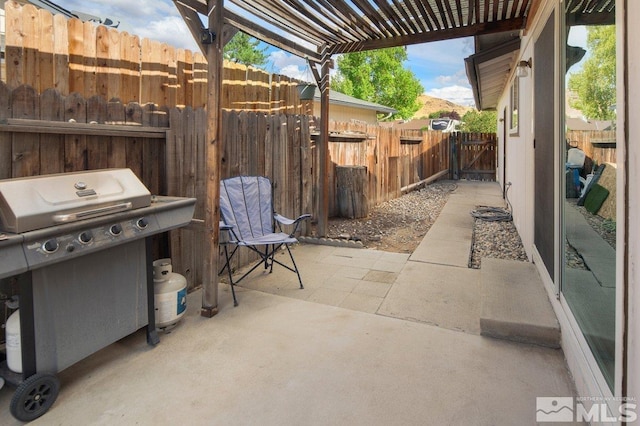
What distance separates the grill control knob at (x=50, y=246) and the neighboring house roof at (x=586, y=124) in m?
2.40

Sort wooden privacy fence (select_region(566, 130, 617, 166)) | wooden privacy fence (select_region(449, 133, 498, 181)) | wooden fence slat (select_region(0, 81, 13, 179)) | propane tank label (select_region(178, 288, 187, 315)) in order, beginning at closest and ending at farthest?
wooden privacy fence (select_region(566, 130, 617, 166))
wooden fence slat (select_region(0, 81, 13, 179))
propane tank label (select_region(178, 288, 187, 315))
wooden privacy fence (select_region(449, 133, 498, 181))

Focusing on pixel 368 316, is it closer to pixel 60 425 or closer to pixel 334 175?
pixel 60 425

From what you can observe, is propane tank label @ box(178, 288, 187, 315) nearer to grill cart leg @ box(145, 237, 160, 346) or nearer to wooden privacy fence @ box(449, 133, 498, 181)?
grill cart leg @ box(145, 237, 160, 346)

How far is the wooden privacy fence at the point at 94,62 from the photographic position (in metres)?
2.43

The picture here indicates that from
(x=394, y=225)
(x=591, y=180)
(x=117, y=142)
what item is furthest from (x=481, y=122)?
(x=117, y=142)

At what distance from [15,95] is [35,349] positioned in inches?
56.1

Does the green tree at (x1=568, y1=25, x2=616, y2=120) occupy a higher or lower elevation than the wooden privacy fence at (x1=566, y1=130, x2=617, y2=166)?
higher

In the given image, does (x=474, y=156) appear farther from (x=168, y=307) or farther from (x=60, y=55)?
(x=60, y=55)

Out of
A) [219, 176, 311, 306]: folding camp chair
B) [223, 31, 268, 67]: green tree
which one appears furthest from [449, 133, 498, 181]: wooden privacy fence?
[223, 31, 268, 67]: green tree

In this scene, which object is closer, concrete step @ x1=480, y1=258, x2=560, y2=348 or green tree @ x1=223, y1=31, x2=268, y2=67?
concrete step @ x1=480, y1=258, x2=560, y2=348

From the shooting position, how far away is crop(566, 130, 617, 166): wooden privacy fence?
152 centimetres

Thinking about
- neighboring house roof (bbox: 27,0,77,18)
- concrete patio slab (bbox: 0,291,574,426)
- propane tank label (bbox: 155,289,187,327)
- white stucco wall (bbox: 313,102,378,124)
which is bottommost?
concrete patio slab (bbox: 0,291,574,426)

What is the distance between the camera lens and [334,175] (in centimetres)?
685

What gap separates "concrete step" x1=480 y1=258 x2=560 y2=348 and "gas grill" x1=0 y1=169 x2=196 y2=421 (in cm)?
220
